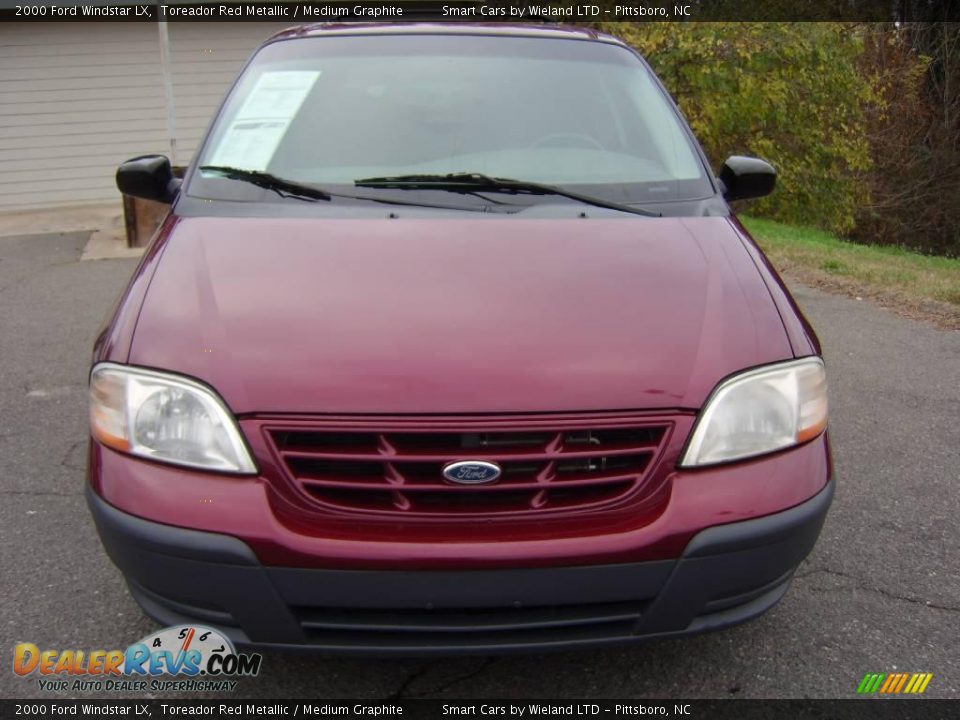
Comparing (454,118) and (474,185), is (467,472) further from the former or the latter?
(454,118)

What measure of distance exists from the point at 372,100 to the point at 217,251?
1.00m

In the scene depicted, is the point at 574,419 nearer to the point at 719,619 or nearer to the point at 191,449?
the point at 719,619

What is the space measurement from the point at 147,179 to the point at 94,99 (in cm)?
→ 1165

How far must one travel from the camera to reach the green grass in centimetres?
729

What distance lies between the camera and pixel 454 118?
314 centimetres

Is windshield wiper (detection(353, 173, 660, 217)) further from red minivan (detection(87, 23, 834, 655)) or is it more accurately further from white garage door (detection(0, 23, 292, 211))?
white garage door (detection(0, 23, 292, 211))

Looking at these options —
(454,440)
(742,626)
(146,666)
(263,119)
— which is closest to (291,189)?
(263,119)

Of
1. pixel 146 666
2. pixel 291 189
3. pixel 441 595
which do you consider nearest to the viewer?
pixel 441 595

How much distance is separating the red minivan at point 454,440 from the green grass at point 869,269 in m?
5.52

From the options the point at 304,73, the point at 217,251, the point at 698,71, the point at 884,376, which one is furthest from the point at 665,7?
the point at 217,251

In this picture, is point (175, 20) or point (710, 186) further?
point (175, 20)

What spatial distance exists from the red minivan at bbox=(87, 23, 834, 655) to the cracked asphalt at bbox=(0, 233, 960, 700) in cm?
47

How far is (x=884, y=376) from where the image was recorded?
516 centimetres

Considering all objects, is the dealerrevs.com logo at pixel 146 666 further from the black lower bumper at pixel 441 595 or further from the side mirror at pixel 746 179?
the side mirror at pixel 746 179
